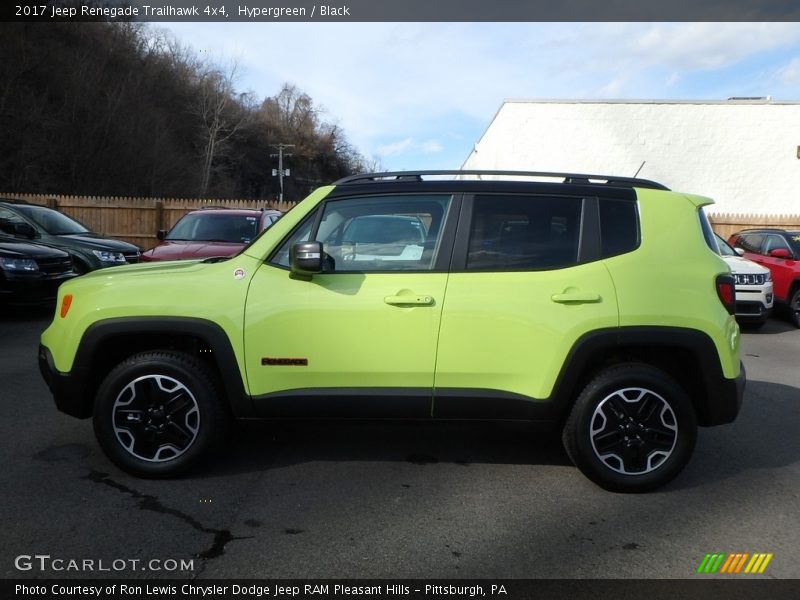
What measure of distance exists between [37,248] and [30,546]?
7.41 metres

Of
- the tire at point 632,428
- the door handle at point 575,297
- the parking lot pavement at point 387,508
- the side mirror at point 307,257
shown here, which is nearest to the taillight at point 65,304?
the parking lot pavement at point 387,508

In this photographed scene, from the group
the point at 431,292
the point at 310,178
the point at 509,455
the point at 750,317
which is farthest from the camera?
the point at 310,178

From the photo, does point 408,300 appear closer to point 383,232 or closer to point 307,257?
point 383,232

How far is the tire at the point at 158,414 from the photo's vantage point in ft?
12.3

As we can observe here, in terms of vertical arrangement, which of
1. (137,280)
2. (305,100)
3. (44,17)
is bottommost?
(137,280)

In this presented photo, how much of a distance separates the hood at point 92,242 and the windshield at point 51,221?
0.97 feet

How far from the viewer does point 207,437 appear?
378 cm

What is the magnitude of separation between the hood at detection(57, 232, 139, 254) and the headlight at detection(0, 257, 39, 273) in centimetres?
186

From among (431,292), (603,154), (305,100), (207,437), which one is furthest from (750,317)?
(305,100)

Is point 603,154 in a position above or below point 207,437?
above

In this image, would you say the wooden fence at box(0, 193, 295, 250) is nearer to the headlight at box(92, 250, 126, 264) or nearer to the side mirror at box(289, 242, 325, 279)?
the headlight at box(92, 250, 126, 264)

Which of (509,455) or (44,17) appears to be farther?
(44,17)

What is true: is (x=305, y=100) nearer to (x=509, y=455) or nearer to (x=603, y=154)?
Result: (x=603, y=154)

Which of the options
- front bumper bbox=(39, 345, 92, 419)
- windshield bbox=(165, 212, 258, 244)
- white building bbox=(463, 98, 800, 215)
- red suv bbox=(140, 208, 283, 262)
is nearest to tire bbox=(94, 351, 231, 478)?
front bumper bbox=(39, 345, 92, 419)
